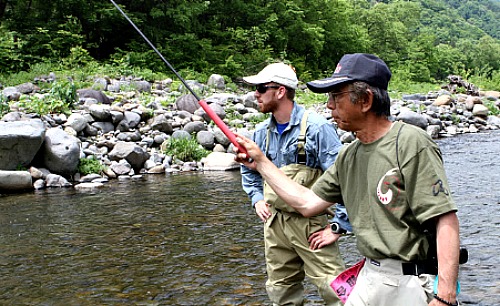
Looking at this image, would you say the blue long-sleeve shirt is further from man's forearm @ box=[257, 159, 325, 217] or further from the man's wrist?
man's forearm @ box=[257, 159, 325, 217]

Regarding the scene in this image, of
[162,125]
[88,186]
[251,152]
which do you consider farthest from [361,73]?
[162,125]

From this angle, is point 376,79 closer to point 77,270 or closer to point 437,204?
point 437,204

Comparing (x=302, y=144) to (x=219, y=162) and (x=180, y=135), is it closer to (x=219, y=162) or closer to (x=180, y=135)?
(x=219, y=162)

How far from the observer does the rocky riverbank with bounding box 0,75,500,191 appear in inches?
429

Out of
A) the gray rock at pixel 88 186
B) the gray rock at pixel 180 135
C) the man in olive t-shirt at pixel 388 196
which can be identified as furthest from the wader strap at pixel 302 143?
the gray rock at pixel 180 135

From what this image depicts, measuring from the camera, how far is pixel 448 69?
48781 mm

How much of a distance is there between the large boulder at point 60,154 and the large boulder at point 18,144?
10.3 inches

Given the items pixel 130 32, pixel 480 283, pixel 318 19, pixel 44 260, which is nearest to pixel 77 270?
pixel 44 260

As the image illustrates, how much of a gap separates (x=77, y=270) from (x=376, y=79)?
454cm

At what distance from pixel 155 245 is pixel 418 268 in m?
5.02

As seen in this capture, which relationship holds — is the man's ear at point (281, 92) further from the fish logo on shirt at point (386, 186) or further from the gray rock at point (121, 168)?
the gray rock at point (121, 168)

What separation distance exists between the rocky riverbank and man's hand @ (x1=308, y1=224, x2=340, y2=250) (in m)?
8.28

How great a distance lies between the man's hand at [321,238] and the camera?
322 cm

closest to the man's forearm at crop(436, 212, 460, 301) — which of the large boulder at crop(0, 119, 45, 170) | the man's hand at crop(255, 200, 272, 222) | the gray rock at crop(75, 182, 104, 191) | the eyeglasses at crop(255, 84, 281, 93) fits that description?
the man's hand at crop(255, 200, 272, 222)
